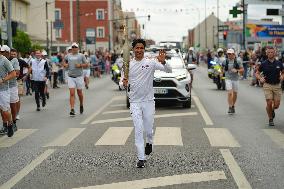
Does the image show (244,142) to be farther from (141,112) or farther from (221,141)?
(141,112)

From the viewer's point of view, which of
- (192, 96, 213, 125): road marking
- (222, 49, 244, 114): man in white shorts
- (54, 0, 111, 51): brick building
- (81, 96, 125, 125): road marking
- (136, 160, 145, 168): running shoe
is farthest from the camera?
(54, 0, 111, 51): brick building

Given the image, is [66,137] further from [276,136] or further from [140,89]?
[276,136]

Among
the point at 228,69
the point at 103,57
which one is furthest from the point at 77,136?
the point at 103,57

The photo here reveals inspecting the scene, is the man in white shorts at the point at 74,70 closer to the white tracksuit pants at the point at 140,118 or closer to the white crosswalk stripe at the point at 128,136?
the white crosswalk stripe at the point at 128,136

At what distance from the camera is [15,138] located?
12344 millimetres

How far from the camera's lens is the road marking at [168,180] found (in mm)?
7537

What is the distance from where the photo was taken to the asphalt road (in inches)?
311

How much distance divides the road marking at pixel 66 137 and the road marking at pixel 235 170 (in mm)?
2963

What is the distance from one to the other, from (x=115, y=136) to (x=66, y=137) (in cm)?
95

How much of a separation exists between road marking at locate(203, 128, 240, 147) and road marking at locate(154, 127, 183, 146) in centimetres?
60

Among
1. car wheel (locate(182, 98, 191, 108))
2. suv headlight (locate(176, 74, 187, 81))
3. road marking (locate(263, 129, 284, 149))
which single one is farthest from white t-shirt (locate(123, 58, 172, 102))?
car wheel (locate(182, 98, 191, 108))

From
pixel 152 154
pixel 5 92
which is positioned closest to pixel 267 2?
pixel 5 92

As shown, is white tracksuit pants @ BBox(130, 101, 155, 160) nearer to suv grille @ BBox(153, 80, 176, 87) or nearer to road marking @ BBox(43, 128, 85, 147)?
road marking @ BBox(43, 128, 85, 147)

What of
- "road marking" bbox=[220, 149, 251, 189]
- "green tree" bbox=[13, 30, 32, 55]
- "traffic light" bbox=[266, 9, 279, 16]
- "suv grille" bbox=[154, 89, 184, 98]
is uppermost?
"traffic light" bbox=[266, 9, 279, 16]
